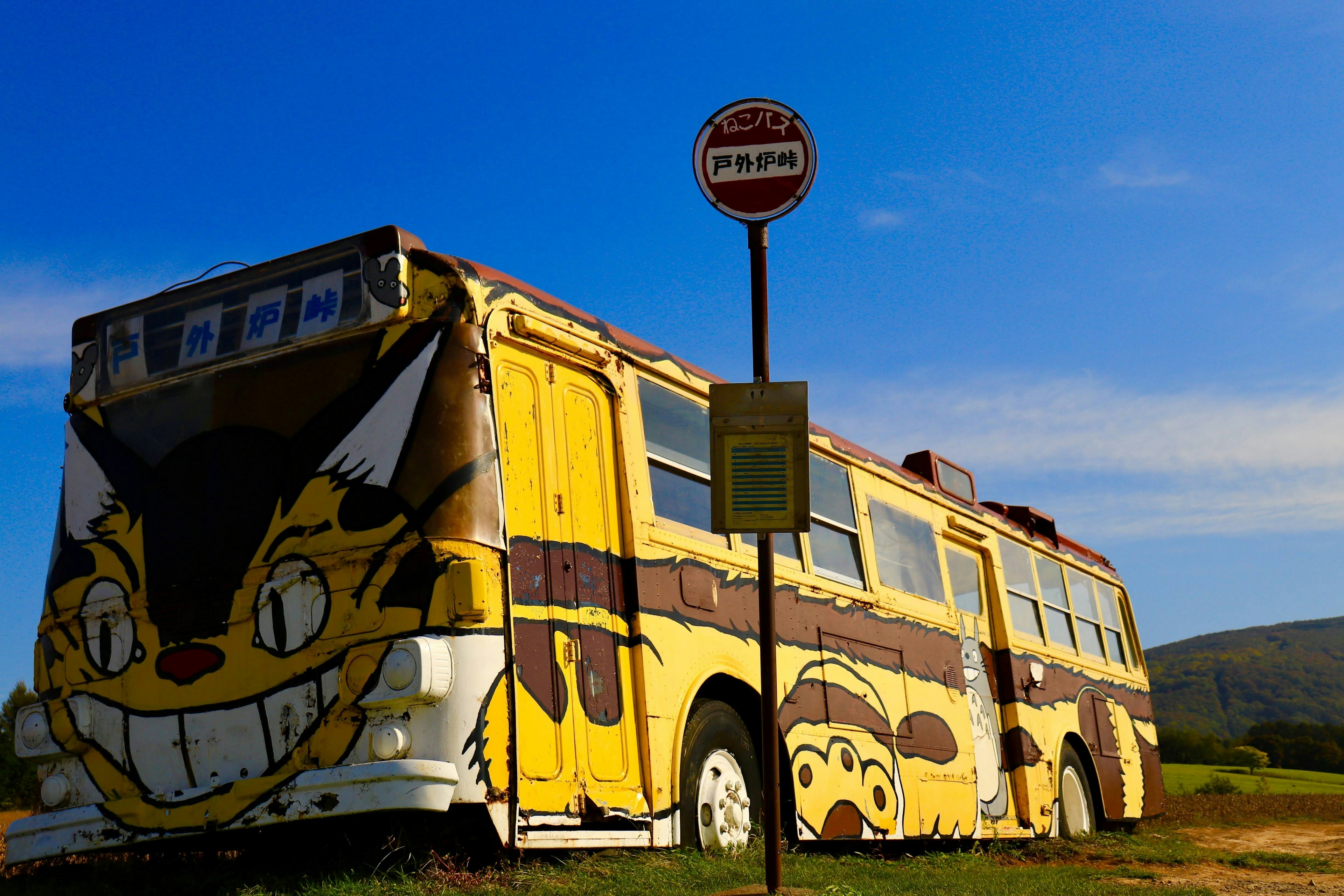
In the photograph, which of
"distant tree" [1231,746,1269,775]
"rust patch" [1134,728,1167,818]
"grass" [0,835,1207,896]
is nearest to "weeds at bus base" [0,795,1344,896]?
"grass" [0,835,1207,896]

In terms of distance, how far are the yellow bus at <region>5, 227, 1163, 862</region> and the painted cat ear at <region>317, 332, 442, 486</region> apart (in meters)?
0.01

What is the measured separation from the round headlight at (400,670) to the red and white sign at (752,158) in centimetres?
241

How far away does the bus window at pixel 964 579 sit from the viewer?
34.3ft

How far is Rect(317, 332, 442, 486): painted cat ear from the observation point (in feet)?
17.2

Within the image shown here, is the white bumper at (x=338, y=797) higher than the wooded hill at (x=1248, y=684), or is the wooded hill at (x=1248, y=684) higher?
the wooded hill at (x=1248, y=684)

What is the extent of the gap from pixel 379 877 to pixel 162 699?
147cm

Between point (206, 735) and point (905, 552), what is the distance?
19.4ft

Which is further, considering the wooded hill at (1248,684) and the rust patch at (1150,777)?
the wooded hill at (1248,684)

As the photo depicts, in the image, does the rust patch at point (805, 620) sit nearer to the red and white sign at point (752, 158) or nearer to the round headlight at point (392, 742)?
the round headlight at point (392, 742)

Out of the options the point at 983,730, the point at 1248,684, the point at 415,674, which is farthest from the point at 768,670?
the point at 1248,684

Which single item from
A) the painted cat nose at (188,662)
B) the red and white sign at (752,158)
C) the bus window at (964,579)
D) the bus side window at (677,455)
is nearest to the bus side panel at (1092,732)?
the bus window at (964,579)

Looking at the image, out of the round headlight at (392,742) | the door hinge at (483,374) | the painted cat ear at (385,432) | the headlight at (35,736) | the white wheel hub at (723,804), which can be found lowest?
the white wheel hub at (723,804)

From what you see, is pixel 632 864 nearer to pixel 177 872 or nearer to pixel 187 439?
pixel 177 872

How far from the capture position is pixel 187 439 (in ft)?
19.4
